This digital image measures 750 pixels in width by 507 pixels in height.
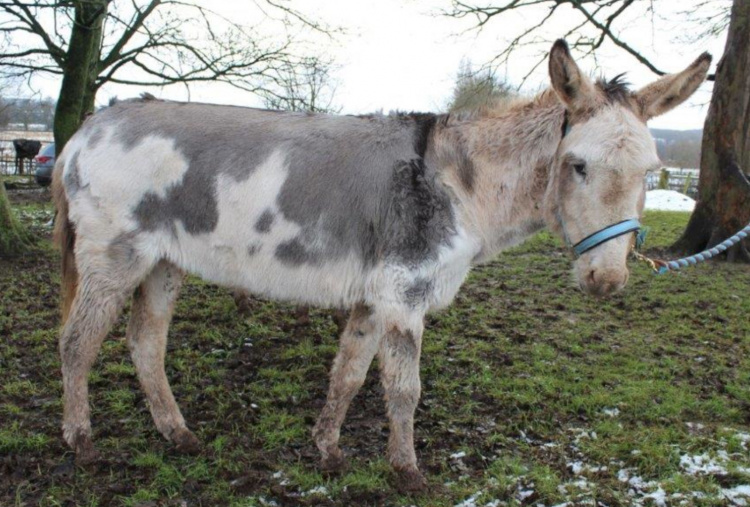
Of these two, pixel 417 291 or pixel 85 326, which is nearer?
pixel 417 291

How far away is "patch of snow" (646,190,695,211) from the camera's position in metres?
20.1

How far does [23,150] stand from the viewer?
26688 millimetres

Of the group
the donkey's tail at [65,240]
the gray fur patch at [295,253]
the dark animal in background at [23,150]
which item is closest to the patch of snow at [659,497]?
the gray fur patch at [295,253]

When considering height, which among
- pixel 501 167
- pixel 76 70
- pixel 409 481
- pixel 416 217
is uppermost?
pixel 76 70

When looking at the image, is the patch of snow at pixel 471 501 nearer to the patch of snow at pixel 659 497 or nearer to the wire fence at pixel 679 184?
the patch of snow at pixel 659 497

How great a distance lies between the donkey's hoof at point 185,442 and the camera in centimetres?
363

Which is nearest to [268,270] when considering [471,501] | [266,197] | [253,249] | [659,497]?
[253,249]

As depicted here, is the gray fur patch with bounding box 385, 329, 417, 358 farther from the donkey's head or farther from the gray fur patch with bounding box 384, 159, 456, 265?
the donkey's head

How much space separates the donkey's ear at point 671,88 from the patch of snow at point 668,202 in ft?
59.6

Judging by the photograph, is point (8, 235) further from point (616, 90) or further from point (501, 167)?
point (616, 90)

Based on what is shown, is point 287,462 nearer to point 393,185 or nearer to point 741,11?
point 393,185

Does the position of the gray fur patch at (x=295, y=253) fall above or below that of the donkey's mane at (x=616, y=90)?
below

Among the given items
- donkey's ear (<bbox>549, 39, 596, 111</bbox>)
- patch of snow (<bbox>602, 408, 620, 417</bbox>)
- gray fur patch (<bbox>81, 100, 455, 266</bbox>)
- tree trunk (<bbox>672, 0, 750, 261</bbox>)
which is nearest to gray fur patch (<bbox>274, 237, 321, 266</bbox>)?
gray fur patch (<bbox>81, 100, 455, 266</bbox>)

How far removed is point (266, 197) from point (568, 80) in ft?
5.50
